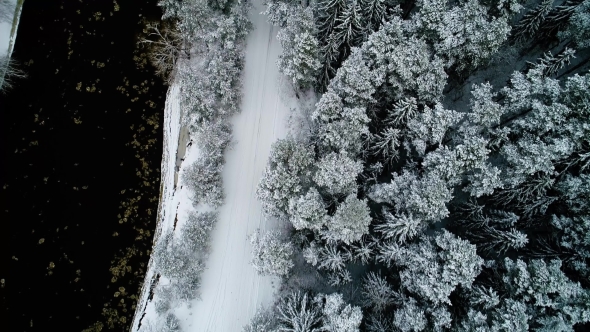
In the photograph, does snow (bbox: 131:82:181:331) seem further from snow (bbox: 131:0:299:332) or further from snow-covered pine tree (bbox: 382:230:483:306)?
snow-covered pine tree (bbox: 382:230:483:306)

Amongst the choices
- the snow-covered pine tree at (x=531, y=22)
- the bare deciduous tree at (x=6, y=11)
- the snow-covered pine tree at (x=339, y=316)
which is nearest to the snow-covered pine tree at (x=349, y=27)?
the snow-covered pine tree at (x=531, y=22)

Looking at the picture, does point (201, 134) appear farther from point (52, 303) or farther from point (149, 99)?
point (52, 303)

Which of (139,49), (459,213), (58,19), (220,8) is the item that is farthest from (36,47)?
(459,213)

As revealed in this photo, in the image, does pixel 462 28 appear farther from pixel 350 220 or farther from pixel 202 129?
pixel 202 129

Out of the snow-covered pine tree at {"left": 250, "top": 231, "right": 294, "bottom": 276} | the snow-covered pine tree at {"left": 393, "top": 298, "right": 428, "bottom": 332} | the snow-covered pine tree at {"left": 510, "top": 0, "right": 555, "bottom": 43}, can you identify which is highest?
the snow-covered pine tree at {"left": 510, "top": 0, "right": 555, "bottom": 43}

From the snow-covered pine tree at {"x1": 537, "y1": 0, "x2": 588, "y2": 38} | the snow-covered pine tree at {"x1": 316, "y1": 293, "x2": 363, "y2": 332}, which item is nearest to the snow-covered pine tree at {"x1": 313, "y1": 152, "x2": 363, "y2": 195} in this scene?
the snow-covered pine tree at {"x1": 316, "y1": 293, "x2": 363, "y2": 332}

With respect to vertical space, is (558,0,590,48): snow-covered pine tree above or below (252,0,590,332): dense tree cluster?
above
